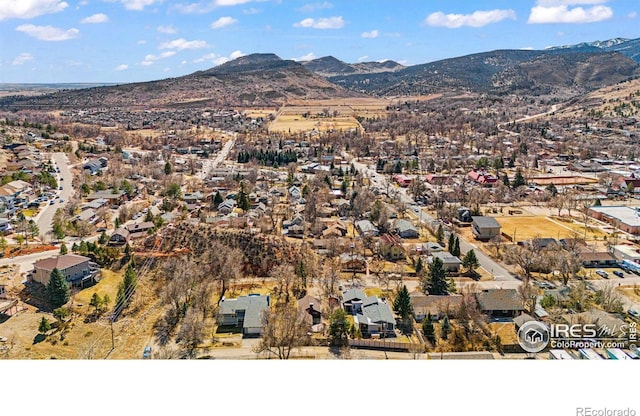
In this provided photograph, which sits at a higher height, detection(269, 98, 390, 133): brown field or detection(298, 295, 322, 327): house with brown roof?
detection(269, 98, 390, 133): brown field

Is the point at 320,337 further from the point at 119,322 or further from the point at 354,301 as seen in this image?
the point at 119,322

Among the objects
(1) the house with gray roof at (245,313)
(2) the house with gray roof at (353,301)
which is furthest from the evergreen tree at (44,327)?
(2) the house with gray roof at (353,301)

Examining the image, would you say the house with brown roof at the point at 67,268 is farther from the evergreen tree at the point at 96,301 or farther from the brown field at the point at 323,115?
the brown field at the point at 323,115

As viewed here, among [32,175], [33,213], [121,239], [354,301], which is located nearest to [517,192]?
[354,301]

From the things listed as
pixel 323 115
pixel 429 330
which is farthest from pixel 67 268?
pixel 323 115

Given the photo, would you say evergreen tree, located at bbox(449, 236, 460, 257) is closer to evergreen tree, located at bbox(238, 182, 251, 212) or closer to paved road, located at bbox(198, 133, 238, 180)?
evergreen tree, located at bbox(238, 182, 251, 212)

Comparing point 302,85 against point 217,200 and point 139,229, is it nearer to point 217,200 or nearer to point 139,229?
point 217,200

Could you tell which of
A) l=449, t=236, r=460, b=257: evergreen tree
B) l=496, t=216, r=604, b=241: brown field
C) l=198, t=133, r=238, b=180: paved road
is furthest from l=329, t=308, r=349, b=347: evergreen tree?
l=198, t=133, r=238, b=180: paved road
